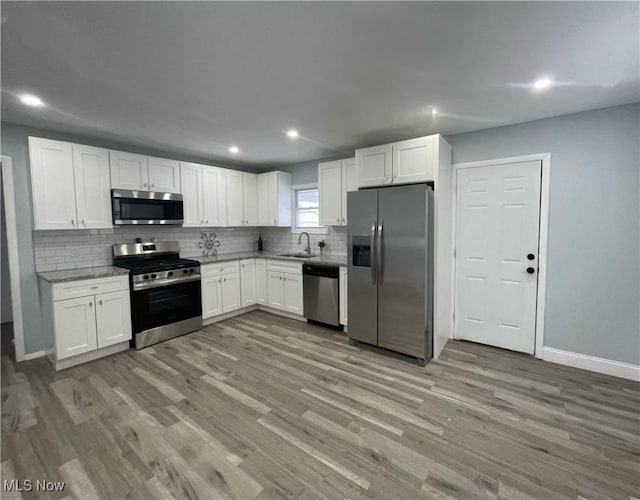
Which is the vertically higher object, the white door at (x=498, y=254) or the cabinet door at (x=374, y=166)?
the cabinet door at (x=374, y=166)

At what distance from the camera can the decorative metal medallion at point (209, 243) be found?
4.89 m

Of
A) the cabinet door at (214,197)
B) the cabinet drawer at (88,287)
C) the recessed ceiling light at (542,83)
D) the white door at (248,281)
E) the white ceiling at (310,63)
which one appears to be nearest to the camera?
the white ceiling at (310,63)

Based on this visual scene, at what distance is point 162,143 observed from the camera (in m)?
3.89

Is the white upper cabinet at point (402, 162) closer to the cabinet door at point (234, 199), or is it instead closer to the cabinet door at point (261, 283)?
the cabinet door at point (261, 283)

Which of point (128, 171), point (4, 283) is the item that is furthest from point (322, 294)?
point (4, 283)

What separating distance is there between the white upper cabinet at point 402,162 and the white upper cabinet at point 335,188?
0.47 m

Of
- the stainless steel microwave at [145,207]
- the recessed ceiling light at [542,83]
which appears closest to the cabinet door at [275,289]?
the stainless steel microwave at [145,207]

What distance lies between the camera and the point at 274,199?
16.5 feet

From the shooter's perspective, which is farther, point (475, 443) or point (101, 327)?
point (101, 327)

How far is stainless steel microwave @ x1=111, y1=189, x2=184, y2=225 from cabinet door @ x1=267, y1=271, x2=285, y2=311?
159 centimetres

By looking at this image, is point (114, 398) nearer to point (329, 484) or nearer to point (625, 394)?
point (329, 484)

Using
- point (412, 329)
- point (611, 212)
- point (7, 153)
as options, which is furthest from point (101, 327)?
point (611, 212)

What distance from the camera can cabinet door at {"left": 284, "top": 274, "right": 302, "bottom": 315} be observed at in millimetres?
4430

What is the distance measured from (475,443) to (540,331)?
1849 mm
